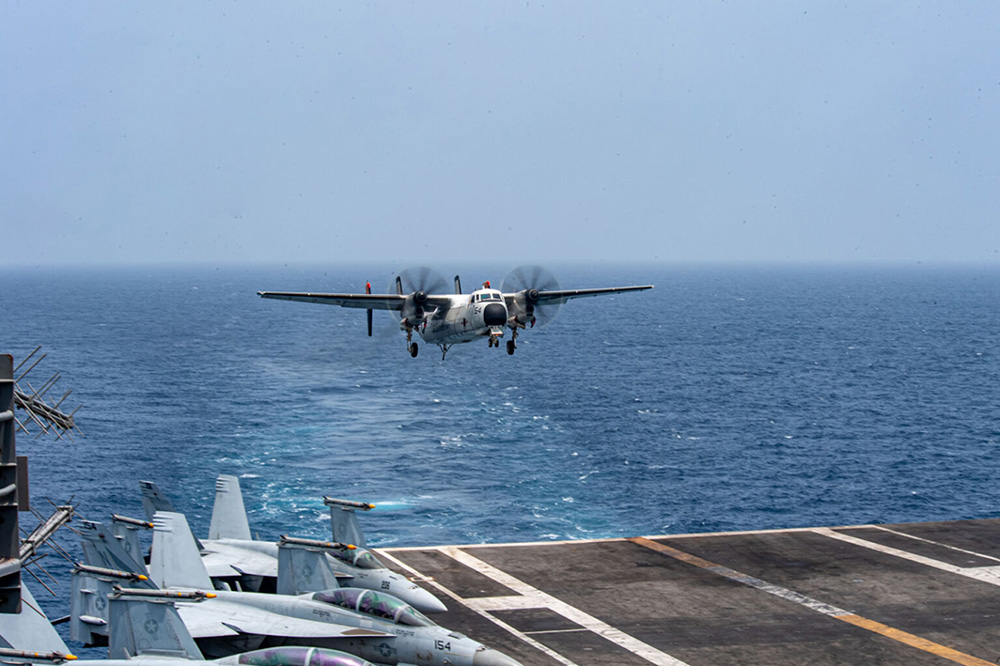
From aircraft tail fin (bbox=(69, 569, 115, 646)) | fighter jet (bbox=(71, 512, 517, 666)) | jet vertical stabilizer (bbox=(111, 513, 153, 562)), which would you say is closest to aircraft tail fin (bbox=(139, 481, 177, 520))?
jet vertical stabilizer (bbox=(111, 513, 153, 562))

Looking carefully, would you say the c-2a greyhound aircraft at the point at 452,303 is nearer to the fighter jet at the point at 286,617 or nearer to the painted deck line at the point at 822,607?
the painted deck line at the point at 822,607

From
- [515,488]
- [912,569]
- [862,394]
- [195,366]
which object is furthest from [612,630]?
[195,366]

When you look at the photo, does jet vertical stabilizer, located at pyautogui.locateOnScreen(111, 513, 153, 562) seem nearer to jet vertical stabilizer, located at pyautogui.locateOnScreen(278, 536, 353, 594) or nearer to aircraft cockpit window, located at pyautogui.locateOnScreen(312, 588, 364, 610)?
jet vertical stabilizer, located at pyautogui.locateOnScreen(278, 536, 353, 594)

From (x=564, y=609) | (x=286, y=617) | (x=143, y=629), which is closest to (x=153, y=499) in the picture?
(x=286, y=617)

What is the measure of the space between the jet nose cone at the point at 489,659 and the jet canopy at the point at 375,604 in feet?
8.86

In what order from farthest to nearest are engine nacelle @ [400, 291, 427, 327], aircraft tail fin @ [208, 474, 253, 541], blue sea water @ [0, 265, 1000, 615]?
1. blue sea water @ [0, 265, 1000, 615]
2. engine nacelle @ [400, 291, 427, 327]
3. aircraft tail fin @ [208, 474, 253, 541]

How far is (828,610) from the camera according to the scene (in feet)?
141

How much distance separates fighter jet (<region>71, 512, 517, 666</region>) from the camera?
3459cm

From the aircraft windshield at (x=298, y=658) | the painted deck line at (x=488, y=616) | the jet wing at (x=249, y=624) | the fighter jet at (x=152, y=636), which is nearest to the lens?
the aircraft windshield at (x=298, y=658)

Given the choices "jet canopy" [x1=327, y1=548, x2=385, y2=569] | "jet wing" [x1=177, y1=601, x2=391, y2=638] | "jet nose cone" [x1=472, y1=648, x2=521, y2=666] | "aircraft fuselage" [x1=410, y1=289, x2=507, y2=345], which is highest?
"aircraft fuselage" [x1=410, y1=289, x2=507, y2=345]

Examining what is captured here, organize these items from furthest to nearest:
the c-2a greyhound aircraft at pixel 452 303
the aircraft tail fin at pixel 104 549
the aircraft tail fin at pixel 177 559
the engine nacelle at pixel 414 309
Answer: the engine nacelle at pixel 414 309
the c-2a greyhound aircraft at pixel 452 303
the aircraft tail fin at pixel 104 549
the aircraft tail fin at pixel 177 559

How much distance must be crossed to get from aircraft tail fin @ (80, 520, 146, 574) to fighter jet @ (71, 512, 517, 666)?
0.14 ft

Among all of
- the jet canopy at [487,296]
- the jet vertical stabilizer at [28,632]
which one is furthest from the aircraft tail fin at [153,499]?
the jet canopy at [487,296]

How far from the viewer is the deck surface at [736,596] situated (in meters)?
38.6
